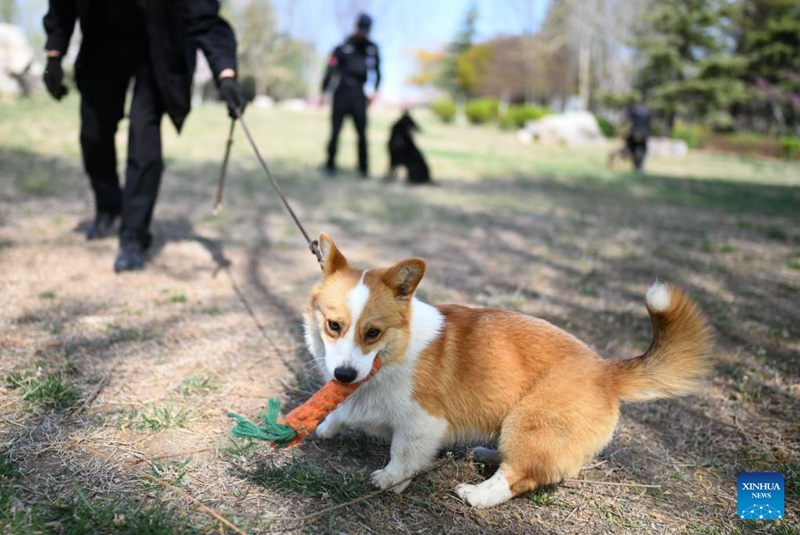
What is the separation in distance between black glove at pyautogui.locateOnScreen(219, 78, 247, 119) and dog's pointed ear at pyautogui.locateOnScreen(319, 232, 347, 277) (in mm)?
1869

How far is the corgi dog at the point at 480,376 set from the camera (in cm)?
200

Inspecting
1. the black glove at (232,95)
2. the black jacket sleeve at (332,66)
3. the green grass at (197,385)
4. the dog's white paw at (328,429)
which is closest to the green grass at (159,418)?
the green grass at (197,385)

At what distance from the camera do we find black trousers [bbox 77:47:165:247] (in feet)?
12.6

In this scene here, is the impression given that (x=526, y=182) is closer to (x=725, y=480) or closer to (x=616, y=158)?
(x=616, y=158)

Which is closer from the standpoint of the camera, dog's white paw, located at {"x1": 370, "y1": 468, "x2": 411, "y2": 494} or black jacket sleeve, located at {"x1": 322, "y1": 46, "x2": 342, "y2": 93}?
dog's white paw, located at {"x1": 370, "y1": 468, "x2": 411, "y2": 494}

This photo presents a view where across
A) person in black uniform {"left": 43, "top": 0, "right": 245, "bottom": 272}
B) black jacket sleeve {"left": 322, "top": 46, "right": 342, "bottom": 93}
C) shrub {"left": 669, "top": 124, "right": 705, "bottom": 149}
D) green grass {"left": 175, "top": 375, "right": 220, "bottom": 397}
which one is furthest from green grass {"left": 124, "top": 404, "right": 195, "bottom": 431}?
shrub {"left": 669, "top": 124, "right": 705, "bottom": 149}

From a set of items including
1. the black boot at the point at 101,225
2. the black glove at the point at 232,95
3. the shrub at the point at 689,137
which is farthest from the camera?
the shrub at the point at 689,137

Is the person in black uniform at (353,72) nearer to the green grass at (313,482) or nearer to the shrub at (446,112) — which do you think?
the green grass at (313,482)

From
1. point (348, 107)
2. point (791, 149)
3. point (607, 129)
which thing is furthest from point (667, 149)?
point (348, 107)

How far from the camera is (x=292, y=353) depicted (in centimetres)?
315

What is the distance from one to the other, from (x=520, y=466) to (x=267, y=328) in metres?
1.93

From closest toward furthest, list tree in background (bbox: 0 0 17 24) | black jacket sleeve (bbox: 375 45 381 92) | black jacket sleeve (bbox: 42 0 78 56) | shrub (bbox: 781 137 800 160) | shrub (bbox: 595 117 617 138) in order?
black jacket sleeve (bbox: 42 0 78 56), black jacket sleeve (bbox: 375 45 381 92), shrub (bbox: 781 137 800 160), shrub (bbox: 595 117 617 138), tree in background (bbox: 0 0 17 24)
